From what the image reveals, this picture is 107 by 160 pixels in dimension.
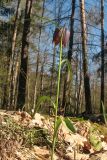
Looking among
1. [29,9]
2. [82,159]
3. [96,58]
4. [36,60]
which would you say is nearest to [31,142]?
[82,159]

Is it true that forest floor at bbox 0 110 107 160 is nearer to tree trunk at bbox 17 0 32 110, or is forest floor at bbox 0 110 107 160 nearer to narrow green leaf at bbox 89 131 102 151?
narrow green leaf at bbox 89 131 102 151

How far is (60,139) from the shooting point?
3314 mm

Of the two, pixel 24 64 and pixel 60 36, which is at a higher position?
pixel 24 64

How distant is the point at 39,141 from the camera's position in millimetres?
3250

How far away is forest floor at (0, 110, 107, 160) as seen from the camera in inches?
112

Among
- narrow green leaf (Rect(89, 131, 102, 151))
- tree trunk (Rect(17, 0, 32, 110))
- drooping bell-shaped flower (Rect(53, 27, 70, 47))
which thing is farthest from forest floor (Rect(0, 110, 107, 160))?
tree trunk (Rect(17, 0, 32, 110))

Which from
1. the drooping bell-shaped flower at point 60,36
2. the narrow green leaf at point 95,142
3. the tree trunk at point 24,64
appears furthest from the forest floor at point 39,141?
the tree trunk at point 24,64

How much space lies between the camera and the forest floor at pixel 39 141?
2.84m

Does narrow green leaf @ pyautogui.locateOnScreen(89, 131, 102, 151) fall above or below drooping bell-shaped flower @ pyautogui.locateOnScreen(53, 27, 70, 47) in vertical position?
below

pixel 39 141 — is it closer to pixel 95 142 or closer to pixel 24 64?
pixel 95 142

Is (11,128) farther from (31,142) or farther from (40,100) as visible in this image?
(40,100)

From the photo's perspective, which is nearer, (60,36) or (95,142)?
(60,36)

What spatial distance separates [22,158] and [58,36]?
2.88ft

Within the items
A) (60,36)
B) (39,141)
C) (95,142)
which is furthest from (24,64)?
(60,36)
